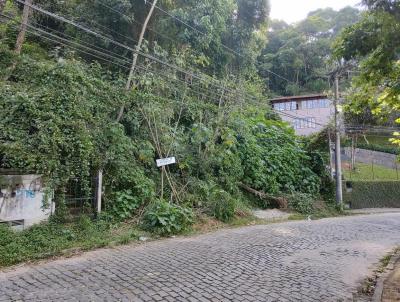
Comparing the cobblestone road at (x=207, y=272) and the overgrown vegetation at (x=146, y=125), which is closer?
the cobblestone road at (x=207, y=272)

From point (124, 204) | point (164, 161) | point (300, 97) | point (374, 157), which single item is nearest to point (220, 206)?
point (164, 161)

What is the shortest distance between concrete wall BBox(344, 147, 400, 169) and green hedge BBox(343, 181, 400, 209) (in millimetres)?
11719

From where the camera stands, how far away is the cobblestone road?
5.39m

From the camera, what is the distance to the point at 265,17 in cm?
1989

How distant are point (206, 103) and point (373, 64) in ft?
34.7

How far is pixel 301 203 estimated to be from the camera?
1736 cm

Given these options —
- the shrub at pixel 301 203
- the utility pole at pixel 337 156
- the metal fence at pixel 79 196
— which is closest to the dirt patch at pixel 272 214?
the shrub at pixel 301 203

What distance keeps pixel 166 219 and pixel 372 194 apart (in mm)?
18506

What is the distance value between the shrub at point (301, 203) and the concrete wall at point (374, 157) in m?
20.5

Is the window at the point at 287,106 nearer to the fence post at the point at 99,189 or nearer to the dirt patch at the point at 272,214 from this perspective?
the dirt patch at the point at 272,214

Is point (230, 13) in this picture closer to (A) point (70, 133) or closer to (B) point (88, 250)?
(A) point (70, 133)

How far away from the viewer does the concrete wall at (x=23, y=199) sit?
26.1 ft

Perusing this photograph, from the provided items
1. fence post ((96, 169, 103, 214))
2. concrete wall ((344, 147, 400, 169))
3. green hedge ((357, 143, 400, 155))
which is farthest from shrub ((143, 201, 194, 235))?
green hedge ((357, 143, 400, 155))

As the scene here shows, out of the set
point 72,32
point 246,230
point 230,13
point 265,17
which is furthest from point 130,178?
point 265,17
